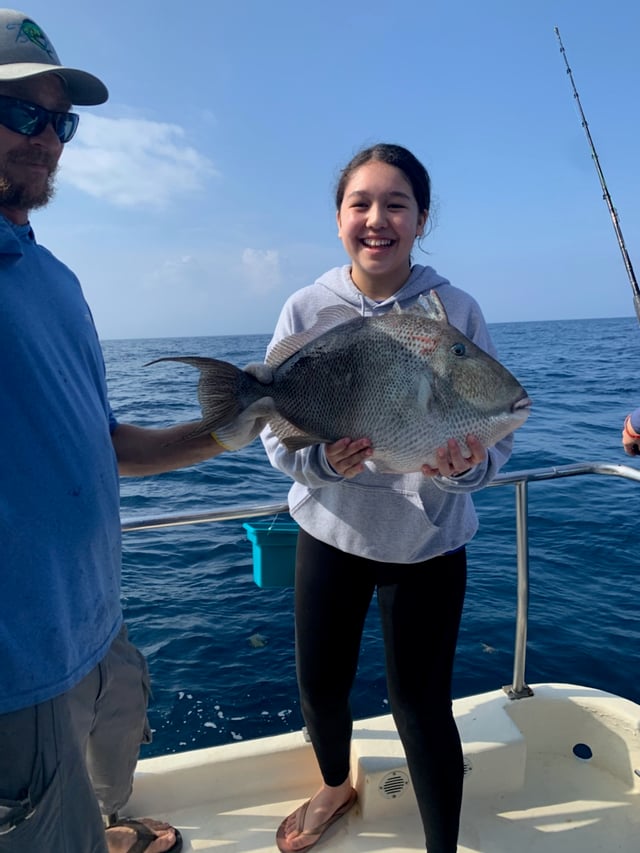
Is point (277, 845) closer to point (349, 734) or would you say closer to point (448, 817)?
point (349, 734)

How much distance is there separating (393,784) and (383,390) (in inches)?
74.1

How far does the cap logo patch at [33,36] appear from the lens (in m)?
1.70

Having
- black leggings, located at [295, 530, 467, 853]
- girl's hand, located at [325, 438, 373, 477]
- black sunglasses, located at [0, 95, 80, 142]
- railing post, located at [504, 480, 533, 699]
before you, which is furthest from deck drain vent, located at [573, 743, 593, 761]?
black sunglasses, located at [0, 95, 80, 142]

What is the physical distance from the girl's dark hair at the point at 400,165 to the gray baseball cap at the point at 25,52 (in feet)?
2.97

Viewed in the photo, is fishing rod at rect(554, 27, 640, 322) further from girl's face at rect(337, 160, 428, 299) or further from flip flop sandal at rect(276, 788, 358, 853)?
flip flop sandal at rect(276, 788, 358, 853)

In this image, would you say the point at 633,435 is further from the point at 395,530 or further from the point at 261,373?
the point at 261,373

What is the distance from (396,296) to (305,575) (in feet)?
3.72

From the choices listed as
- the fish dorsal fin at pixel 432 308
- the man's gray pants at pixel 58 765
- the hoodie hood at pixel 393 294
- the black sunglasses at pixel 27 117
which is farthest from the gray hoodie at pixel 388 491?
the black sunglasses at pixel 27 117

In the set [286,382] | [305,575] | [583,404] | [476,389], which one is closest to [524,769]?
[305,575]

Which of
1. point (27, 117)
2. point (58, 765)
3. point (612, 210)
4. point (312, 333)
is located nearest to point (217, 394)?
point (312, 333)

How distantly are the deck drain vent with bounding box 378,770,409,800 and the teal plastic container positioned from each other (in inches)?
43.8

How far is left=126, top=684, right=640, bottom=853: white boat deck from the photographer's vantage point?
2530mm

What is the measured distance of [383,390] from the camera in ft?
6.06

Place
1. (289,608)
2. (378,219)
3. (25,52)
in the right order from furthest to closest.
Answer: (289,608)
(378,219)
(25,52)
